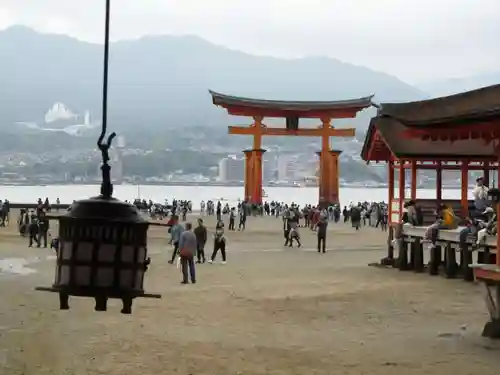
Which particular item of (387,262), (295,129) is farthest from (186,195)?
(387,262)

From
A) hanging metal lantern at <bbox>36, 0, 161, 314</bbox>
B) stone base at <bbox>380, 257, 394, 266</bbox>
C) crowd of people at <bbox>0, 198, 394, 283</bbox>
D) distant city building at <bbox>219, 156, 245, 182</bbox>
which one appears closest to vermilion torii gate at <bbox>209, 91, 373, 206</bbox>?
crowd of people at <bbox>0, 198, 394, 283</bbox>

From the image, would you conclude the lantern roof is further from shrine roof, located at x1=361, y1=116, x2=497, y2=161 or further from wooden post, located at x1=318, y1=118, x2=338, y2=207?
wooden post, located at x1=318, y1=118, x2=338, y2=207

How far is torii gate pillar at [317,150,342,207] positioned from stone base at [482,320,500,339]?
41395mm

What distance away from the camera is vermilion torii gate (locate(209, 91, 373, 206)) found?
51156mm

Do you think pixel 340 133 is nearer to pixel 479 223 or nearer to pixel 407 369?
pixel 479 223

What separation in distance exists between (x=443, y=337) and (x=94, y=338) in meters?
4.77

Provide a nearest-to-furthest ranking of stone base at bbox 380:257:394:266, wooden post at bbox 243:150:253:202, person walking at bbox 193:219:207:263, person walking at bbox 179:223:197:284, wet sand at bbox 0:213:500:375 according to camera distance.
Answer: wet sand at bbox 0:213:500:375, person walking at bbox 179:223:197:284, person walking at bbox 193:219:207:263, stone base at bbox 380:257:394:266, wooden post at bbox 243:150:253:202

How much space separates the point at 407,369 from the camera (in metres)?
9.45

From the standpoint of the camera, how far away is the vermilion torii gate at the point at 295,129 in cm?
5116

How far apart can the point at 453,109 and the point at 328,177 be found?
1559 inches

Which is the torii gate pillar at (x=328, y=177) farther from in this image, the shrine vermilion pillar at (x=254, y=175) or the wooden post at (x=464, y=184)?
the wooden post at (x=464, y=184)

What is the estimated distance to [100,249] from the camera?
4824 millimetres

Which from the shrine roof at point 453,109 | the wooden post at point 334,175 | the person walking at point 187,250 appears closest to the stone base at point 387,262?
the shrine roof at point 453,109

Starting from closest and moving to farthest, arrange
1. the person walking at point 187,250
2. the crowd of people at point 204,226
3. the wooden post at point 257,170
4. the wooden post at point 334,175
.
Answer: the person walking at point 187,250, the crowd of people at point 204,226, the wooden post at point 257,170, the wooden post at point 334,175
